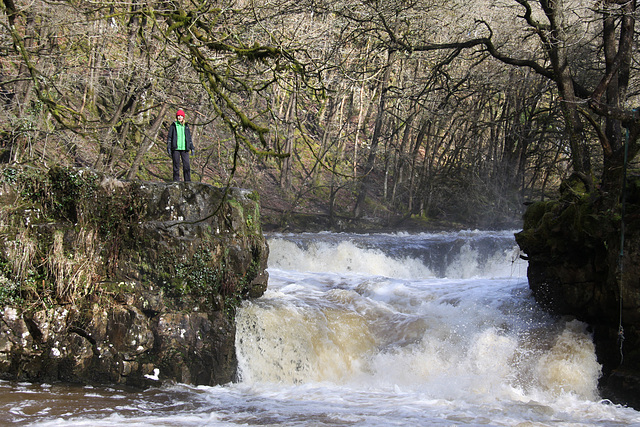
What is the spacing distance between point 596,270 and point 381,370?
338 centimetres

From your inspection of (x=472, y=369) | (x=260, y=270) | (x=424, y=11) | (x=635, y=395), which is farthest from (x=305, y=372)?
(x=424, y=11)

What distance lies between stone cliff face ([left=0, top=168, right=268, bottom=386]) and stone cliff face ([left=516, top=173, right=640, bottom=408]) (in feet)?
15.4

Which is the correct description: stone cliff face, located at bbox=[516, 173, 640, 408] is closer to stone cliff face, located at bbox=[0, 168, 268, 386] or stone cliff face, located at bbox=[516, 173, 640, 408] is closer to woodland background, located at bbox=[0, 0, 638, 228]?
woodland background, located at bbox=[0, 0, 638, 228]

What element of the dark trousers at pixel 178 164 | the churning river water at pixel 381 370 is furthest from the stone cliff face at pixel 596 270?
the dark trousers at pixel 178 164

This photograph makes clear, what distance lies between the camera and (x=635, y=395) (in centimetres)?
646

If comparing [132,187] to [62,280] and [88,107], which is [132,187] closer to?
[62,280]

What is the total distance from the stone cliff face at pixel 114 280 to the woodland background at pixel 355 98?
0.73 m

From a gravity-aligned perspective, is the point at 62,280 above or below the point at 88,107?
below

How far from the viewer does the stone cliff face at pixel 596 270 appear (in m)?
6.71

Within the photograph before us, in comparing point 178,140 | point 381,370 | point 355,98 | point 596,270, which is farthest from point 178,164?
point 355,98

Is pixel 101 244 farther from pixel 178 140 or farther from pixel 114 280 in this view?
pixel 178 140

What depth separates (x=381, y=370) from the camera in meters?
7.74

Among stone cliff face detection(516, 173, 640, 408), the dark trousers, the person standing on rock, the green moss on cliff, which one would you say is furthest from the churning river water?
the person standing on rock

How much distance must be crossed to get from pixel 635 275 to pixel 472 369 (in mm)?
2458
